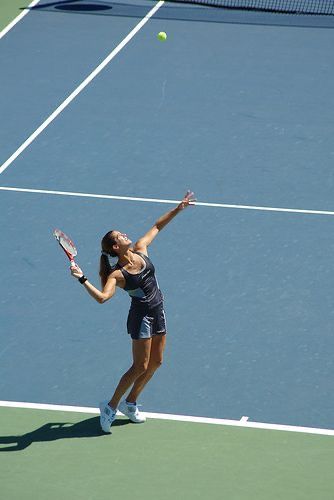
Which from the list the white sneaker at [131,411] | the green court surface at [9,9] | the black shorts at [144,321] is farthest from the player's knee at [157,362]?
the green court surface at [9,9]

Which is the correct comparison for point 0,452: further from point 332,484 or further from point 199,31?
point 199,31

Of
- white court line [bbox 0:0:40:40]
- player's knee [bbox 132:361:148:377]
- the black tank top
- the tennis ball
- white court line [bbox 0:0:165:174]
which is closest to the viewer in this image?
the black tank top

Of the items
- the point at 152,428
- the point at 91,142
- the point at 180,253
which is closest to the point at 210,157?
the point at 91,142

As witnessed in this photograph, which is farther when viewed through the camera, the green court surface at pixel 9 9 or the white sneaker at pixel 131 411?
the green court surface at pixel 9 9

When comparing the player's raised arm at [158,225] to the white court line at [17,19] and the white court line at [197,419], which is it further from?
the white court line at [17,19]

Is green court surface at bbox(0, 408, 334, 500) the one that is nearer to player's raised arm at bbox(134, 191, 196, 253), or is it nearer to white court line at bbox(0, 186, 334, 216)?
player's raised arm at bbox(134, 191, 196, 253)

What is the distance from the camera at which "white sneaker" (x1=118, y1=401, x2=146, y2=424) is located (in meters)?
11.4

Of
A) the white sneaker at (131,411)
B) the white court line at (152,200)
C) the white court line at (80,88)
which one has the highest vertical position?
the white court line at (80,88)

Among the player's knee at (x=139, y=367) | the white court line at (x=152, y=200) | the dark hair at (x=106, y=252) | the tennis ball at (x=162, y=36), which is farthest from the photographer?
the tennis ball at (x=162, y=36)

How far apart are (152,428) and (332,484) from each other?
1.82m

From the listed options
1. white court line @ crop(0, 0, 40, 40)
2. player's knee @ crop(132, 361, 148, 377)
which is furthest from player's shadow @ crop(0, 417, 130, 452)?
white court line @ crop(0, 0, 40, 40)

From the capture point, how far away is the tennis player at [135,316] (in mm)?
11125

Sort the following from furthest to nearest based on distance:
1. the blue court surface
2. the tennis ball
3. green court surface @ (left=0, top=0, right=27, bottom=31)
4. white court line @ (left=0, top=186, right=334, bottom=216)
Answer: green court surface @ (left=0, top=0, right=27, bottom=31) → the tennis ball → white court line @ (left=0, top=186, right=334, bottom=216) → the blue court surface

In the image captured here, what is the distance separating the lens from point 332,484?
409 inches
